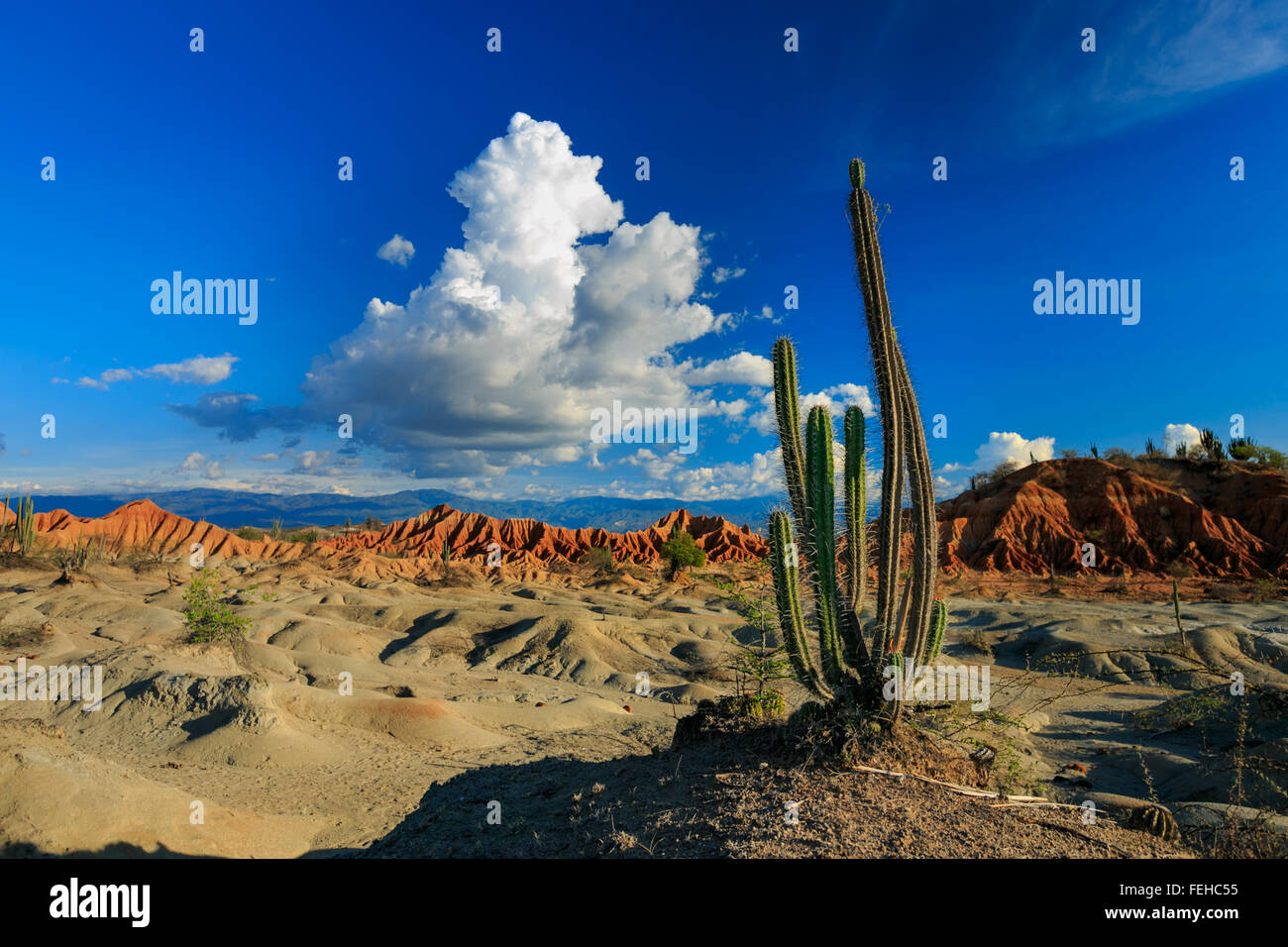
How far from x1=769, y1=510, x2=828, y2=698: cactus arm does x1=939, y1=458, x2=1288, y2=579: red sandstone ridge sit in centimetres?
Result: 3535

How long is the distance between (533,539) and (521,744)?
47.1 m

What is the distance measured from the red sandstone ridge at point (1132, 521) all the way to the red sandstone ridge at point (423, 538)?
52.5 ft

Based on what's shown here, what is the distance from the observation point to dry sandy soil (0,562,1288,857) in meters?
4.15

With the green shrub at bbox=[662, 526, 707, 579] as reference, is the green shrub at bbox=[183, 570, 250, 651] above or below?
above

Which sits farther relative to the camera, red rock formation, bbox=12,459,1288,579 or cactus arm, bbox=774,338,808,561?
red rock formation, bbox=12,459,1288,579

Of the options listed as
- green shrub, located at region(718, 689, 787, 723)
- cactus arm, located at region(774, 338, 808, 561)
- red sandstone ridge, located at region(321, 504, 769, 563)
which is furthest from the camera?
red sandstone ridge, located at region(321, 504, 769, 563)

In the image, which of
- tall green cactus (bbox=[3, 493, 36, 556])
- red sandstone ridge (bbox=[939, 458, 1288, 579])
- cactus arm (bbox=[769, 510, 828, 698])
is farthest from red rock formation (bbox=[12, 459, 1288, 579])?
cactus arm (bbox=[769, 510, 828, 698])

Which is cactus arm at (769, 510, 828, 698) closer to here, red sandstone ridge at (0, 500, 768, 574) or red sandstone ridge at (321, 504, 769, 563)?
red sandstone ridge at (0, 500, 768, 574)

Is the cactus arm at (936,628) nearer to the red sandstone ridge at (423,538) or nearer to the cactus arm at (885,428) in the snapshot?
the cactus arm at (885,428)

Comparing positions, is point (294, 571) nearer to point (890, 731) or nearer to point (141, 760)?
point (141, 760)

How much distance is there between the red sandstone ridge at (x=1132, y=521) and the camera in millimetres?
35531

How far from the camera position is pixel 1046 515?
41.5 meters

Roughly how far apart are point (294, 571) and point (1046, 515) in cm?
4597
